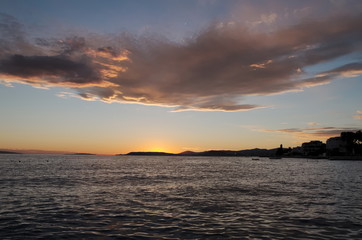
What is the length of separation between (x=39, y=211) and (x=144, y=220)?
9.95 meters

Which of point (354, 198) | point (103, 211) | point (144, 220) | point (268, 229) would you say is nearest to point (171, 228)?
point (144, 220)

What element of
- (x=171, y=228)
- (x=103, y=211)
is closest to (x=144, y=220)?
(x=171, y=228)

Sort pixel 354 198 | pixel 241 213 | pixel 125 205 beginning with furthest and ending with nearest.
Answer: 1. pixel 354 198
2. pixel 125 205
3. pixel 241 213

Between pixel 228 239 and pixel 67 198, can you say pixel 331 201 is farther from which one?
pixel 67 198

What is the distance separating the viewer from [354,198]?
101 ft

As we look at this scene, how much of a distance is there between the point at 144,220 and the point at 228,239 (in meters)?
7.23

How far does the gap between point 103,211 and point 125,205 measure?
3.36 metres

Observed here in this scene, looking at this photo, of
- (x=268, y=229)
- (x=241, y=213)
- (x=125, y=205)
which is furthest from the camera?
(x=125, y=205)

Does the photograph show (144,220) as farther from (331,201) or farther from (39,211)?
(331,201)

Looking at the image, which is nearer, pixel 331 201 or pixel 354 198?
pixel 331 201

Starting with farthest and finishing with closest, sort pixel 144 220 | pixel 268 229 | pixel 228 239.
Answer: pixel 144 220, pixel 268 229, pixel 228 239

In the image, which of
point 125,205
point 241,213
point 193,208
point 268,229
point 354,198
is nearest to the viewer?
point 268,229

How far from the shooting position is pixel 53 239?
15.7 m

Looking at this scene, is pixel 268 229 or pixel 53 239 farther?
pixel 268 229
